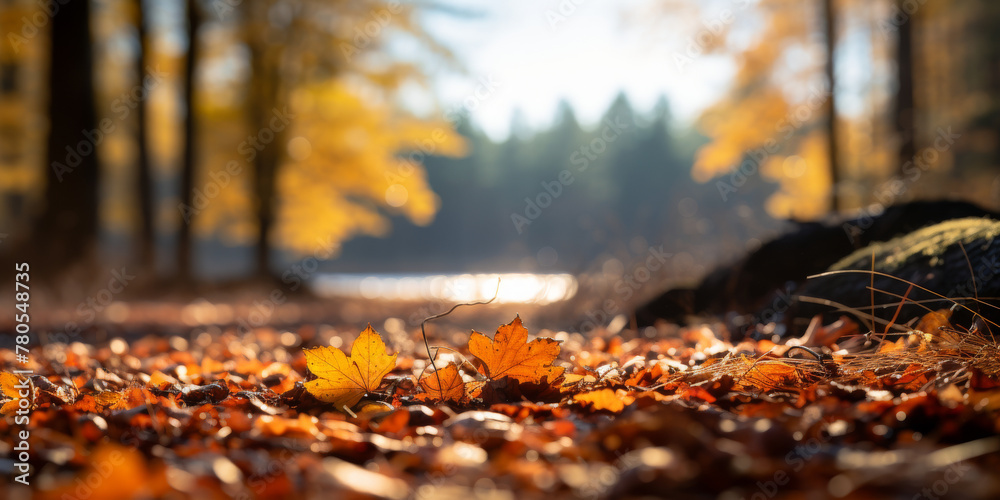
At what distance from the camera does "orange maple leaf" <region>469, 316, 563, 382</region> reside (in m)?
1.63

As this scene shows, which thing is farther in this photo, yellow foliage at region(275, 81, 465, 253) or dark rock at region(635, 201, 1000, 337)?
yellow foliage at region(275, 81, 465, 253)

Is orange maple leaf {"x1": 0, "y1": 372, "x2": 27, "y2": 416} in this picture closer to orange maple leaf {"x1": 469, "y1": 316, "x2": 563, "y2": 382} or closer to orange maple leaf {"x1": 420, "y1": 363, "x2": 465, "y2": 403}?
orange maple leaf {"x1": 420, "y1": 363, "x2": 465, "y2": 403}

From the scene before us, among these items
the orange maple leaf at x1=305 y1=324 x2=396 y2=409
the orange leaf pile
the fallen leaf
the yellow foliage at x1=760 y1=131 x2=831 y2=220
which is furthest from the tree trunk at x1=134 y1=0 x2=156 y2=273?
the yellow foliage at x1=760 y1=131 x2=831 y2=220

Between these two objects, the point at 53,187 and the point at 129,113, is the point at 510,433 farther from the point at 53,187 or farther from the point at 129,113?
the point at 129,113

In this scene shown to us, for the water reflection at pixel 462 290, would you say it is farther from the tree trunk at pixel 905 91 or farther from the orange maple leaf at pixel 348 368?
the tree trunk at pixel 905 91

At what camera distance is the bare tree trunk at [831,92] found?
870 centimetres

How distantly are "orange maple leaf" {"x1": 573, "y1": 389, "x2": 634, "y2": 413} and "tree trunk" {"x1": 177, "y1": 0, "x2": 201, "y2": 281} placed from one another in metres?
10.5

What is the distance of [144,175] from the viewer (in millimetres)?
11336

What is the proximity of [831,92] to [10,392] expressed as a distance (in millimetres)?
9596

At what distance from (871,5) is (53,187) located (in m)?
11.9

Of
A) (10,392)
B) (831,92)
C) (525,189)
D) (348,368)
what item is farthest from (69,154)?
(525,189)

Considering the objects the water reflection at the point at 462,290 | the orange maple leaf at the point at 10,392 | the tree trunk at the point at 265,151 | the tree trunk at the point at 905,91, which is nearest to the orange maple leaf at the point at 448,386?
the water reflection at the point at 462,290

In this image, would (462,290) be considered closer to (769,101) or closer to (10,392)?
(769,101)

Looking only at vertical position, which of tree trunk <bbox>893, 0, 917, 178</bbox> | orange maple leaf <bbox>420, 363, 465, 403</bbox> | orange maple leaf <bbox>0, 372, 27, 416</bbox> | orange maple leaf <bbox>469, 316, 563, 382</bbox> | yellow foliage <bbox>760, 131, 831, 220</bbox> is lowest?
orange maple leaf <bbox>0, 372, 27, 416</bbox>
